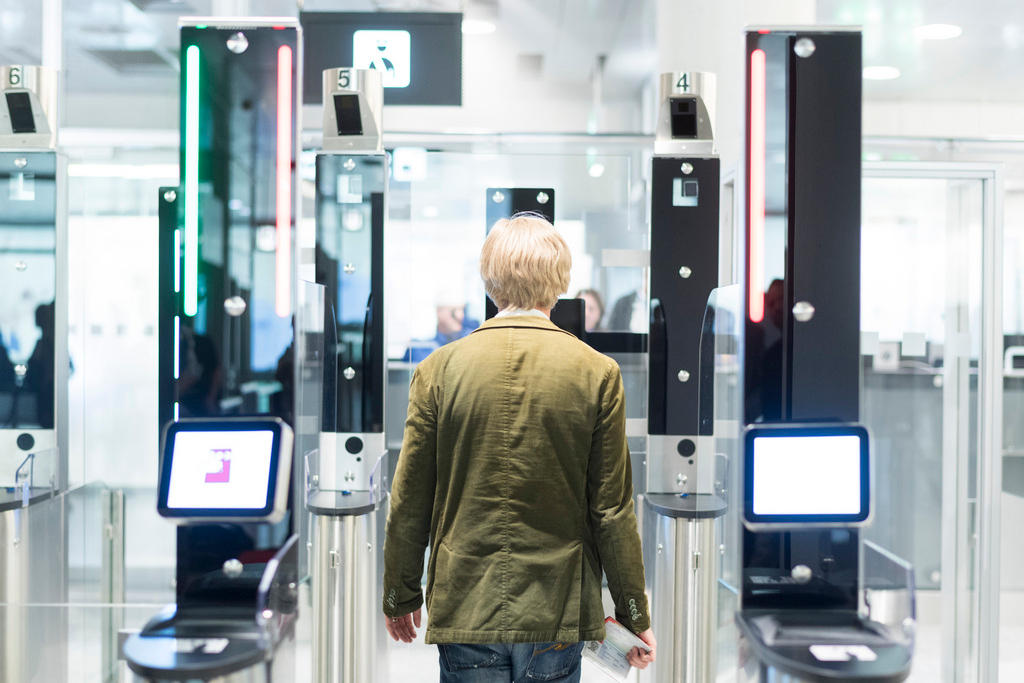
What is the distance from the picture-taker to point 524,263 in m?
1.64

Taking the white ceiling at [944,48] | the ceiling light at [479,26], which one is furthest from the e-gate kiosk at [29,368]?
the white ceiling at [944,48]

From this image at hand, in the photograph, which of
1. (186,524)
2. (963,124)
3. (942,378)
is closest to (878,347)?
(942,378)

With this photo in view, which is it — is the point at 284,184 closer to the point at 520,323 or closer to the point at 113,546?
the point at 520,323

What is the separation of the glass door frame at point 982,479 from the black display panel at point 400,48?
1656 millimetres

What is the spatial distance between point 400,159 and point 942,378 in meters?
2.36

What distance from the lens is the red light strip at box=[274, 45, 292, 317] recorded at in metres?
2.07

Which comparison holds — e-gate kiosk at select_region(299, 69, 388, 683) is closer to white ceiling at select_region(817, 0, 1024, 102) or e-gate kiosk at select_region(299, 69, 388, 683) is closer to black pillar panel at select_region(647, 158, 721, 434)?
black pillar panel at select_region(647, 158, 721, 434)

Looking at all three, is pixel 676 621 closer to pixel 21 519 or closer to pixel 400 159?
pixel 400 159

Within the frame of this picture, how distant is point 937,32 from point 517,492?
12.0 feet

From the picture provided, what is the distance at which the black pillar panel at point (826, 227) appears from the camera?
2.00 m

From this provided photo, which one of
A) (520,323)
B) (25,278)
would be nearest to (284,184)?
(520,323)

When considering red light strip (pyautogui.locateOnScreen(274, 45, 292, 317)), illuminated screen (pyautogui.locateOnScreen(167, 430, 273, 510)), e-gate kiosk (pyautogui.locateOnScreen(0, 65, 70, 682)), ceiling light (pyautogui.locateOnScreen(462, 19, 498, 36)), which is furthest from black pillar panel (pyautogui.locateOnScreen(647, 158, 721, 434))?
ceiling light (pyautogui.locateOnScreen(462, 19, 498, 36))

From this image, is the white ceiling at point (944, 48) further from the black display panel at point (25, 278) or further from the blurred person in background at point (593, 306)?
the black display panel at point (25, 278)

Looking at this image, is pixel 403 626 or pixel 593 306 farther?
pixel 593 306
